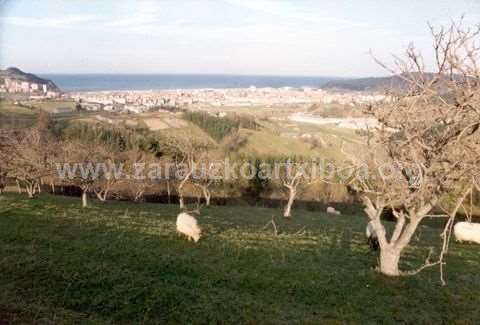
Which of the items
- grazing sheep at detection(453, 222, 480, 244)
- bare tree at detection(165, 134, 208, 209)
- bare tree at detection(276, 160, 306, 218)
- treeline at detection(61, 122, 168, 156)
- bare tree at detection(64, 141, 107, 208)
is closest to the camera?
grazing sheep at detection(453, 222, 480, 244)

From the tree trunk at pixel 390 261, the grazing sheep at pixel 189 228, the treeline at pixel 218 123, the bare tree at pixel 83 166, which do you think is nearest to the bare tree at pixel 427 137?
the tree trunk at pixel 390 261

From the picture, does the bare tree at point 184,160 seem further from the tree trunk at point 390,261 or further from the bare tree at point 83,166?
the tree trunk at point 390,261

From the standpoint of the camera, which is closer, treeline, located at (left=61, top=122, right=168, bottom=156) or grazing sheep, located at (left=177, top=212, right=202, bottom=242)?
grazing sheep, located at (left=177, top=212, right=202, bottom=242)

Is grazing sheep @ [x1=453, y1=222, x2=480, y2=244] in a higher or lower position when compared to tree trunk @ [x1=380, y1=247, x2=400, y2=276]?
lower

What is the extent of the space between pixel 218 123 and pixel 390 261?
80.9 meters

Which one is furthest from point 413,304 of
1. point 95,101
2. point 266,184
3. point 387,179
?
point 95,101

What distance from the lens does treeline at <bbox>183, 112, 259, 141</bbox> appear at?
88.9 meters

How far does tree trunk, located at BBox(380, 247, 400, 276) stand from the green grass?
0.40 m

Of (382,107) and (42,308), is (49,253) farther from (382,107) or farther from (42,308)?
(382,107)

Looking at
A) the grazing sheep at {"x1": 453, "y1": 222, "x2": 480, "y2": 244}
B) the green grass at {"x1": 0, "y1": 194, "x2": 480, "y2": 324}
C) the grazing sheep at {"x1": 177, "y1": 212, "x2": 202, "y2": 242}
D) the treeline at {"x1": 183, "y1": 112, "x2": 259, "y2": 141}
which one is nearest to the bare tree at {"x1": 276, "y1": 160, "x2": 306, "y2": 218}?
the green grass at {"x1": 0, "y1": 194, "x2": 480, "y2": 324}

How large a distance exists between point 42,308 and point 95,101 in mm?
104810

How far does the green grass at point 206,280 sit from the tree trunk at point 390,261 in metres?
0.40

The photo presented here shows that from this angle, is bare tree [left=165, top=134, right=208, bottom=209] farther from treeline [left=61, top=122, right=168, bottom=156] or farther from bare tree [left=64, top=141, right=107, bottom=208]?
bare tree [left=64, top=141, right=107, bottom=208]

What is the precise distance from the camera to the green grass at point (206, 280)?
9.19 m
